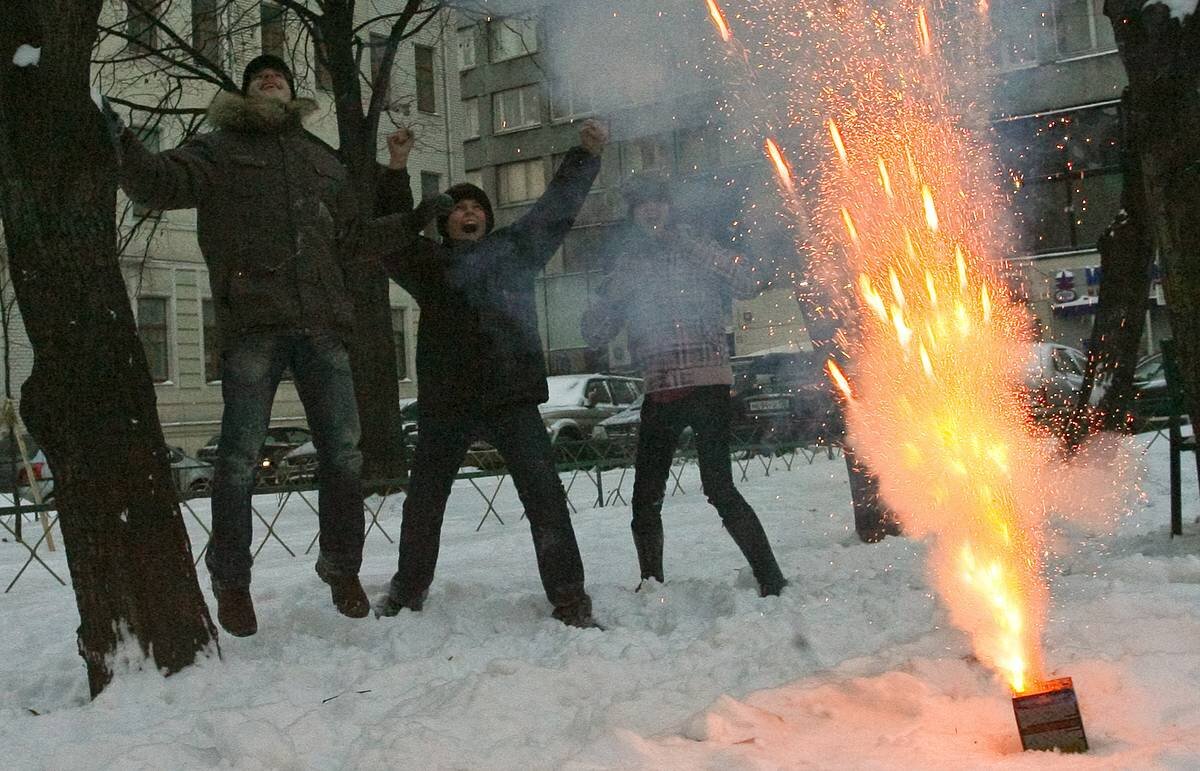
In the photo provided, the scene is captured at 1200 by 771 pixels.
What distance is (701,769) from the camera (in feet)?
9.16

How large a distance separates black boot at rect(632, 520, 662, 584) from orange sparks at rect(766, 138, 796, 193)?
211 centimetres

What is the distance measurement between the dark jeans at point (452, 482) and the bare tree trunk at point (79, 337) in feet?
3.93

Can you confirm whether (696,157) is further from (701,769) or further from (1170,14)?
(701,769)

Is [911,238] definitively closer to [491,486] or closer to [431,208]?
[431,208]

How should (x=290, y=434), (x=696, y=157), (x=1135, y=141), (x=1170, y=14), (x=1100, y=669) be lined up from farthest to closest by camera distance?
1. (x=290, y=434)
2. (x=696, y=157)
3. (x=1135, y=141)
4. (x=1170, y=14)
5. (x=1100, y=669)

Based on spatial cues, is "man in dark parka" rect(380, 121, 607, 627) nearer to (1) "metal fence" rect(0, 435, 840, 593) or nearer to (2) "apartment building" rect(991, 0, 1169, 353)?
(1) "metal fence" rect(0, 435, 840, 593)

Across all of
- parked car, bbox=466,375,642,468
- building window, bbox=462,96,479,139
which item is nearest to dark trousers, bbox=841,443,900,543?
building window, bbox=462,96,479,139

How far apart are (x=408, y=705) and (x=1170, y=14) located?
4.81 metres

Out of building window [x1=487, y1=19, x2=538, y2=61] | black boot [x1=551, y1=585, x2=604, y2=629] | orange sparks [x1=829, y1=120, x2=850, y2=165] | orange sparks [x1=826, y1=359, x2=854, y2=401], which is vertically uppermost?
building window [x1=487, y1=19, x2=538, y2=61]

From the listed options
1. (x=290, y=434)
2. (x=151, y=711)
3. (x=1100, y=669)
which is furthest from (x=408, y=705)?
(x=290, y=434)

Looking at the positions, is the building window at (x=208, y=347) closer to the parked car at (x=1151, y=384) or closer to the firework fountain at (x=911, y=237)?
the parked car at (x=1151, y=384)

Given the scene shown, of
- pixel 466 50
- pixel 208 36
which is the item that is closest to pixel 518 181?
pixel 208 36

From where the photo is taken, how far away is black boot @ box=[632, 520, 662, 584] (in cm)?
549

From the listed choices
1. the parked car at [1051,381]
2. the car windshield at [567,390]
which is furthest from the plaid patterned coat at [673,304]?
the car windshield at [567,390]
